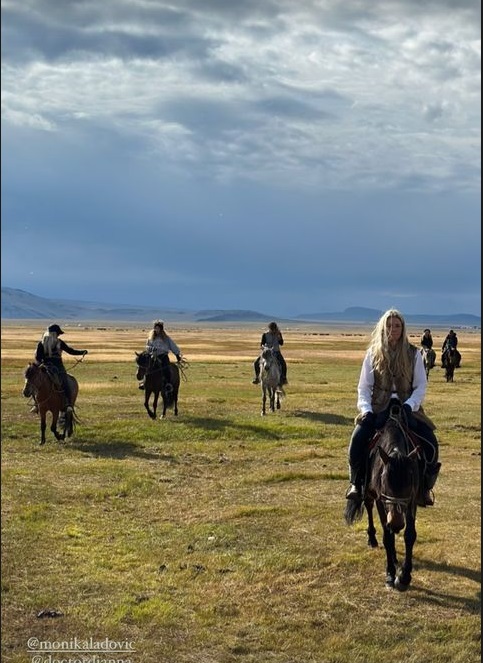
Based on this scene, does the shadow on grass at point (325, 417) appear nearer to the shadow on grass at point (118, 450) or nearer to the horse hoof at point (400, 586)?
the shadow on grass at point (118, 450)

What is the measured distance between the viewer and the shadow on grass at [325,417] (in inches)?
886

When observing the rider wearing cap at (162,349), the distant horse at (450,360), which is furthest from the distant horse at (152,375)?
the distant horse at (450,360)

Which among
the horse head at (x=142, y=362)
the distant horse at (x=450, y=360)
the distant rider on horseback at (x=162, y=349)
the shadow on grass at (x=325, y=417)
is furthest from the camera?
the distant horse at (x=450, y=360)

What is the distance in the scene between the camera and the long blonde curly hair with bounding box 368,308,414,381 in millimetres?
8453

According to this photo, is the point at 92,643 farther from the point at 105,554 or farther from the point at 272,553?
the point at 272,553

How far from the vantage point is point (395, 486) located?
7.47 m

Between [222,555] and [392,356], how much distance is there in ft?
12.0

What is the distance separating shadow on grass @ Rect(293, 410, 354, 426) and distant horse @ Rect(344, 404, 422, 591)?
13.8m

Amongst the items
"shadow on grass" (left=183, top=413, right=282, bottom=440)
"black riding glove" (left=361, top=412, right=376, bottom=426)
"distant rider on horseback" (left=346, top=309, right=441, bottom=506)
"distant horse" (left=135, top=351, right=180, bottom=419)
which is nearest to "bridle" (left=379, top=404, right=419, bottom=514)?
"distant rider on horseback" (left=346, top=309, right=441, bottom=506)

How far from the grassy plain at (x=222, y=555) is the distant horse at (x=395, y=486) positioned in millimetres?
316

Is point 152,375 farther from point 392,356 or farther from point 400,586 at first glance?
point 400,586

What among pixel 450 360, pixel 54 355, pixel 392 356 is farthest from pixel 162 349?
pixel 450 360

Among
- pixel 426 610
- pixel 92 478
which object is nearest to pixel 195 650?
pixel 426 610

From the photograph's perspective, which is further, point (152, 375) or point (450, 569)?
point (152, 375)
